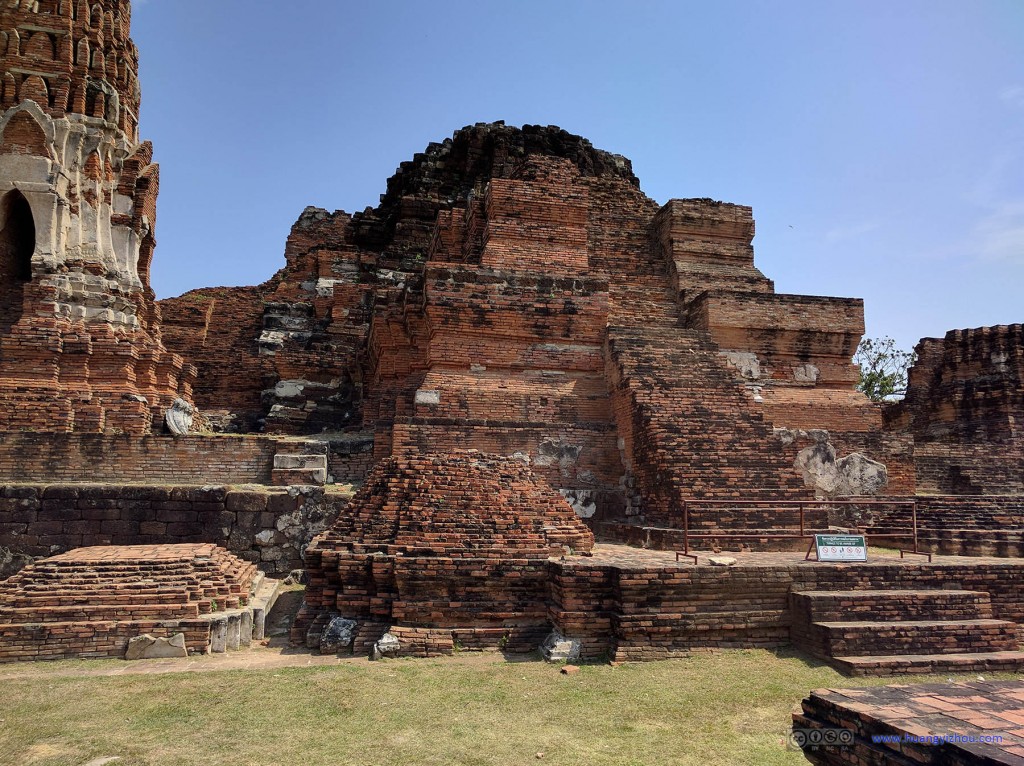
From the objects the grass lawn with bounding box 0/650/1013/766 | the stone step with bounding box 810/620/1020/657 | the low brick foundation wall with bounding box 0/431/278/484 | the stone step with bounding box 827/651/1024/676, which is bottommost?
the grass lawn with bounding box 0/650/1013/766

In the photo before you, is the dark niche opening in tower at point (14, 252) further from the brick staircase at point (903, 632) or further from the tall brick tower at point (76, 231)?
the brick staircase at point (903, 632)

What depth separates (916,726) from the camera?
340cm

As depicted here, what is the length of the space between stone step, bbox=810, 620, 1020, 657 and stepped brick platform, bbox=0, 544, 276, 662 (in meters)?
5.39

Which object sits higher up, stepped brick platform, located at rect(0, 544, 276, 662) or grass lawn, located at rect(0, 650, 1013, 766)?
stepped brick platform, located at rect(0, 544, 276, 662)

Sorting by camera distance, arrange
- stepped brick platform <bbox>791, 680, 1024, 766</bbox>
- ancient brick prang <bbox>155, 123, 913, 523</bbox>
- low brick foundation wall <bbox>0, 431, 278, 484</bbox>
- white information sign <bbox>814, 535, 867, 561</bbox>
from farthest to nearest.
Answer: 1. low brick foundation wall <bbox>0, 431, 278, 484</bbox>
2. ancient brick prang <bbox>155, 123, 913, 523</bbox>
3. white information sign <bbox>814, 535, 867, 561</bbox>
4. stepped brick platform <bbox>791, 680, 1024, 766</bbox>

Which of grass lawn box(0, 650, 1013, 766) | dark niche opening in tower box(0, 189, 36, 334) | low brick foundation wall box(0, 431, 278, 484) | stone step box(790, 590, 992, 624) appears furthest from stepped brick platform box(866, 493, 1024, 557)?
dark niche opening in tower box(0, 189, 36, 334)

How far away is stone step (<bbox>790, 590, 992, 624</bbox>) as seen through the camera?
6195mm

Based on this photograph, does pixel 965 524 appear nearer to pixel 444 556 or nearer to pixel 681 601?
pixel 681 601

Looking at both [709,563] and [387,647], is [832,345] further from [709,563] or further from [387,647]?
[387,647]

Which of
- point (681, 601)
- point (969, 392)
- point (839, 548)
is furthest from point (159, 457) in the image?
point (969, 392)

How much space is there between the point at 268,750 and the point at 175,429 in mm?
8217

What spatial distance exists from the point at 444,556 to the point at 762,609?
2904mm

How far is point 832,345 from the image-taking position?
39.1 feet

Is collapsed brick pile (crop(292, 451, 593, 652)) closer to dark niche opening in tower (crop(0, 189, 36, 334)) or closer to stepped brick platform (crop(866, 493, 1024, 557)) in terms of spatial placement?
stepped brick platform (crop(866, 493, 1024, 557))
